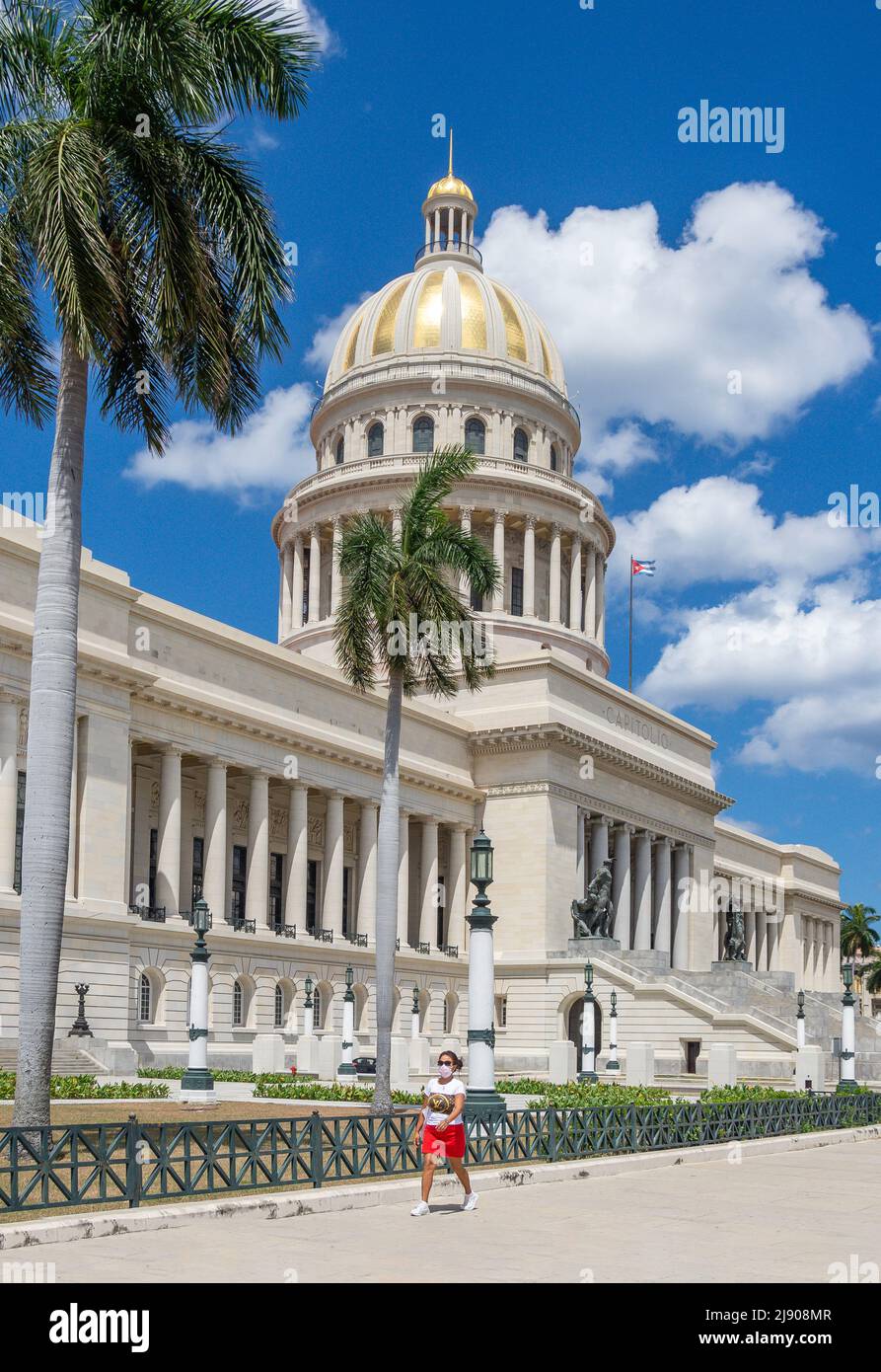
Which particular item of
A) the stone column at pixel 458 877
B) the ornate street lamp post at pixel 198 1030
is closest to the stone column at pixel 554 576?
the stone column at pixel 458 877

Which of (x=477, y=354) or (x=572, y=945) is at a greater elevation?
(x=477, y=354)

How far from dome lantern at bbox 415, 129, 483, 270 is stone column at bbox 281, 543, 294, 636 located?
884 inches

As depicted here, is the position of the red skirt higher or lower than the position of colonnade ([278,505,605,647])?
lower

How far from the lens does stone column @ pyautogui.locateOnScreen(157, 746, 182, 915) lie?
51094 millimetres

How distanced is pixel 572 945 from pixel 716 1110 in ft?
126

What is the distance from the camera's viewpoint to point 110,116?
21.3 metres

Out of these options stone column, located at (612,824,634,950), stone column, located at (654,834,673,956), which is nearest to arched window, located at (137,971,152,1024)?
stone column, located at (612,824,634,950)

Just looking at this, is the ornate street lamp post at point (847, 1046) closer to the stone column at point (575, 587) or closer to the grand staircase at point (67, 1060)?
the grand staircase at point (67, 1060)

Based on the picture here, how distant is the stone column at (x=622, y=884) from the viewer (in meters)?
74.4

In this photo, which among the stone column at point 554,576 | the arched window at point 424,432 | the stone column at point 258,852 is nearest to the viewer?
the stone column at point 258,852

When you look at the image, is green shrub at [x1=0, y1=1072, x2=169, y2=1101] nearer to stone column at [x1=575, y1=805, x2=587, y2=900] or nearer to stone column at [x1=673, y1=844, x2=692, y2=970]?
stone column at [x1=575, y1=805, x2=587, y2=900]

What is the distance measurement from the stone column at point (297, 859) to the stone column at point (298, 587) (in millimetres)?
30976
